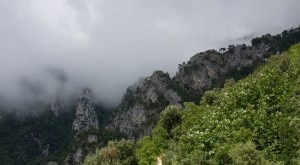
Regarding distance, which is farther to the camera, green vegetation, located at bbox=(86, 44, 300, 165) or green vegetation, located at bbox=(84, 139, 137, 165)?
green vegetation, located at bbox=(84, 139, 137, 165)

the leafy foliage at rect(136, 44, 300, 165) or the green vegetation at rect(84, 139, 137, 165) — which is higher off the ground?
the green vegetation at rect(84, 139, 137, 165)

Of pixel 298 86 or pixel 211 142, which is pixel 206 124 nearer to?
pixel 211 142

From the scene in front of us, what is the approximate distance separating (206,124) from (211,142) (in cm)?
524

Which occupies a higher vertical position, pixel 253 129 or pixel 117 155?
pixel 117 155

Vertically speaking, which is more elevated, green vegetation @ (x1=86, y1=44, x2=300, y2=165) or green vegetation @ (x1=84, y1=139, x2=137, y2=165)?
green vegetation @ (x1=84, y1=139, x2=137, y2=165)

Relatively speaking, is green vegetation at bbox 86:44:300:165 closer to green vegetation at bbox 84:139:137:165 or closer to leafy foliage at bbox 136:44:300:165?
leafy foliage at bbox 136:44:300:165

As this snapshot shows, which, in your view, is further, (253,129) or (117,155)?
(117,155)

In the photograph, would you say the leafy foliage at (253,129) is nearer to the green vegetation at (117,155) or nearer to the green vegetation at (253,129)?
the green vegetation at (253,129)

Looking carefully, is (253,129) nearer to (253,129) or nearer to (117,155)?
(253,129)

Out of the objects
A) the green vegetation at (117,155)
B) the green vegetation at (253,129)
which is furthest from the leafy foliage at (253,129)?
the green vegetation at (117,155)

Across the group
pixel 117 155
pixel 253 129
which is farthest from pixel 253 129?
pixel 117 155

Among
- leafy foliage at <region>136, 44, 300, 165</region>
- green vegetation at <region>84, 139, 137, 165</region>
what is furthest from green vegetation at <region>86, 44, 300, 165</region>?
green vegetation at <region>84, 139, 137, 165</region>

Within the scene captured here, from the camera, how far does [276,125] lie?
53.5 m

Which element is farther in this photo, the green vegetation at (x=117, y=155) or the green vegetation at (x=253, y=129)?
the green vegetation at (x=117, y=155)
